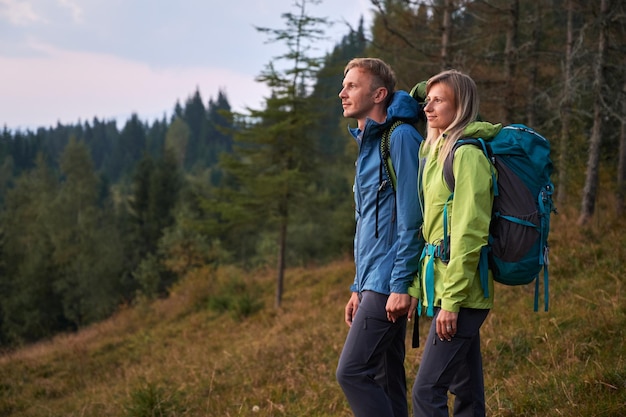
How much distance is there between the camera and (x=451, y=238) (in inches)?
97.4

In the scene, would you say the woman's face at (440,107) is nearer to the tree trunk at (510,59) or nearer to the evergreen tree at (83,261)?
the tree trunk at (510,59)

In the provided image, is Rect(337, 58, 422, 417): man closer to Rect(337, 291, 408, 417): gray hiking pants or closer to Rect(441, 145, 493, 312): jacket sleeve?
Rect(337, 291, 408, 417): gray hiking pants

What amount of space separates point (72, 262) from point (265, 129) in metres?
29.3

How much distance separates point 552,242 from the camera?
10195mm

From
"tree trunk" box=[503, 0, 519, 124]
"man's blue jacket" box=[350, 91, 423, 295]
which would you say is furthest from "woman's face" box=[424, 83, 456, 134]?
"tree trunk" box=[503, 0, 519, 124]

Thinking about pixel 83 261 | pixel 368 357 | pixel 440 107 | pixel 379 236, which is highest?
pixel 440 107

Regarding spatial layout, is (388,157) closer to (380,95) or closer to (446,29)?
(380,95)

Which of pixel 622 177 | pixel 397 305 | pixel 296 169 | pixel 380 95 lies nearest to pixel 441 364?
pixel 397 305

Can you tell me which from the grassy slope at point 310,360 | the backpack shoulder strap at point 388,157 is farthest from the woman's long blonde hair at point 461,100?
the grassy slope at point 310,360

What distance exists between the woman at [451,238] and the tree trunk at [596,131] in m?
8.49

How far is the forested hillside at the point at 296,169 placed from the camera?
1094 cm

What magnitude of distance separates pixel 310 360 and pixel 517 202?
5340 mm

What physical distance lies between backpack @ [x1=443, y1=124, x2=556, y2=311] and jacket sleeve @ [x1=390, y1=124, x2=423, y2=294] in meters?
0.28

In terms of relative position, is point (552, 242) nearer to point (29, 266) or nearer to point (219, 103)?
point (29, 266)
